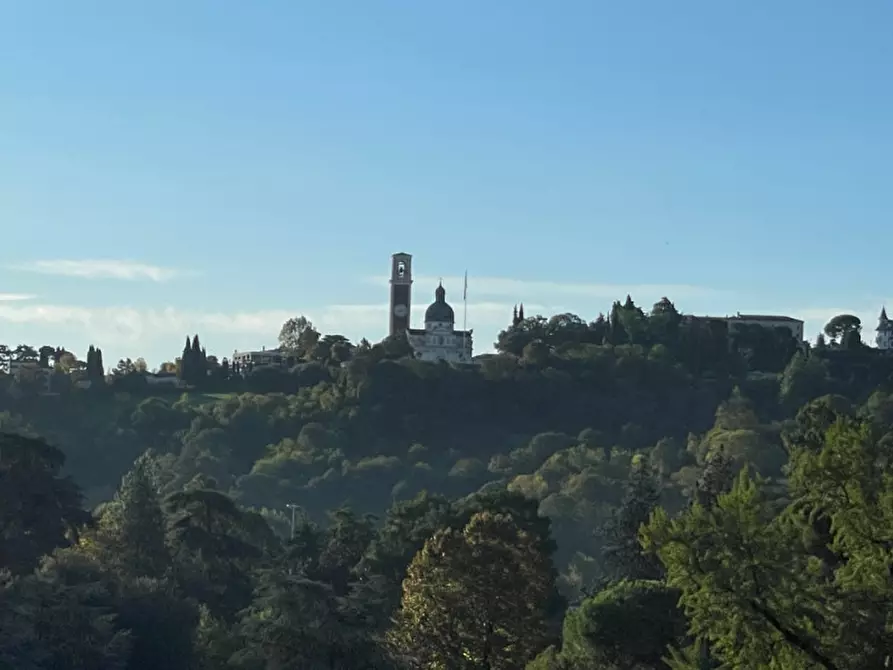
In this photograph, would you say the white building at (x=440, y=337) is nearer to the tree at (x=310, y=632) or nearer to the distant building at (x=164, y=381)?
the distant building at (x=164, y=381)

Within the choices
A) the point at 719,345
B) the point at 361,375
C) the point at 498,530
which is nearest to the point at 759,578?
the point at 498,530

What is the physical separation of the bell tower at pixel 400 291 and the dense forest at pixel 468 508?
7094 millimetres

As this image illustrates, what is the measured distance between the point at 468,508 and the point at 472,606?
46.0 feet

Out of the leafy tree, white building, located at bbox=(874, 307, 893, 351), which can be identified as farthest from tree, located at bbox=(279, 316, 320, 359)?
the leafy tree

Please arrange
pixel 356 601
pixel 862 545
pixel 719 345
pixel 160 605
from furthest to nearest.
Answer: pixel 719 345 → pixel 160 605 → pixel 356 601 → pixel 862 545

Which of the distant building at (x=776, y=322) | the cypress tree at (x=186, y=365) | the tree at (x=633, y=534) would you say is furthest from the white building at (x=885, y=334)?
the tree at (x=633, y=534)

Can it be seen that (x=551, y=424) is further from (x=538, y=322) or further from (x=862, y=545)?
(x=862, y=545)

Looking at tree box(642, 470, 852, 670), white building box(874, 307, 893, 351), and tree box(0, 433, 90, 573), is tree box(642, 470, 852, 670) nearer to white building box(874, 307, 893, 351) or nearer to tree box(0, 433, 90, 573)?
tree box(0, 433, 90, 573)

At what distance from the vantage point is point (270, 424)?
12725 cm

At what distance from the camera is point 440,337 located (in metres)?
146

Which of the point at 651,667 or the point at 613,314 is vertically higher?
the point at 613,314

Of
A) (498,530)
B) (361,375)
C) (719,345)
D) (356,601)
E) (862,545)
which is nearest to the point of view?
(862,545)

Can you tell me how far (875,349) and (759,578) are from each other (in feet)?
419

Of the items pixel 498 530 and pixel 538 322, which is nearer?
pixel 498 530
